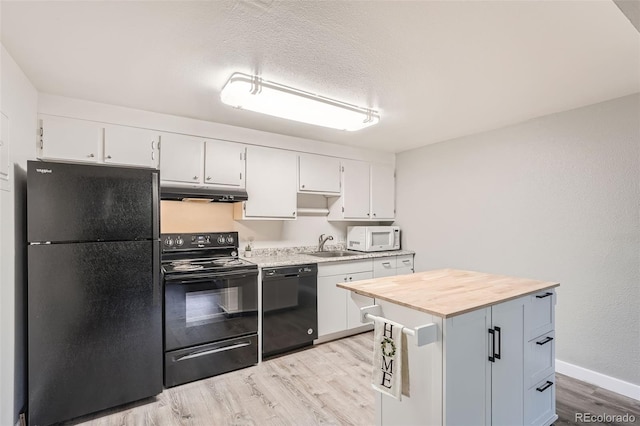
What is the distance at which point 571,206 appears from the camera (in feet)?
8.73

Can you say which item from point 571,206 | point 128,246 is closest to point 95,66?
point 128,246

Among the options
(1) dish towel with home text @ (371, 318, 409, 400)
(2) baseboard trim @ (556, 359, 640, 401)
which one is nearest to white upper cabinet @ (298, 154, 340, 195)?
(1) dish towel with home text @ (371, 318, 409, 400)

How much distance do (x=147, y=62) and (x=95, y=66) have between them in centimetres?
35

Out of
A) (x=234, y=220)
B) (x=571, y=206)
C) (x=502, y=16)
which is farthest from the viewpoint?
(x=234, y=220)

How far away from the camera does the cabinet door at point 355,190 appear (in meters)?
3.89

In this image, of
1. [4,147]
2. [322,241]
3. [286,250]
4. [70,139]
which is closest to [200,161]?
[70,139]

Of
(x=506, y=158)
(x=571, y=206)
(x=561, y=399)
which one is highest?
(x=506, y=158)

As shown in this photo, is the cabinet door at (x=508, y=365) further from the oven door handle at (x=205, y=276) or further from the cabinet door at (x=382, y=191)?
the cabinet door at (x=382, y=191)

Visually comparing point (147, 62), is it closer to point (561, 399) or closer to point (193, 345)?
point (193, 345)

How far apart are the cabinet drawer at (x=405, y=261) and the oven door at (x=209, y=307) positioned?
6.41 feet

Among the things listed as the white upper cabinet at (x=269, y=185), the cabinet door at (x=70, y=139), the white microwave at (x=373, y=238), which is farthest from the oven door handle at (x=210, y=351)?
the white microwave at (x=373, y=238)

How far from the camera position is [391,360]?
154 centimetres

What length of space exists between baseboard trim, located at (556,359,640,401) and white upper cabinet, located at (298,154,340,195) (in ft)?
9.13

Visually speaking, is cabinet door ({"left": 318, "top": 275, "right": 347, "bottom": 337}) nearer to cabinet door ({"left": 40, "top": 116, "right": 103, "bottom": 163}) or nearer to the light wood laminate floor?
the light wood laminate floor
